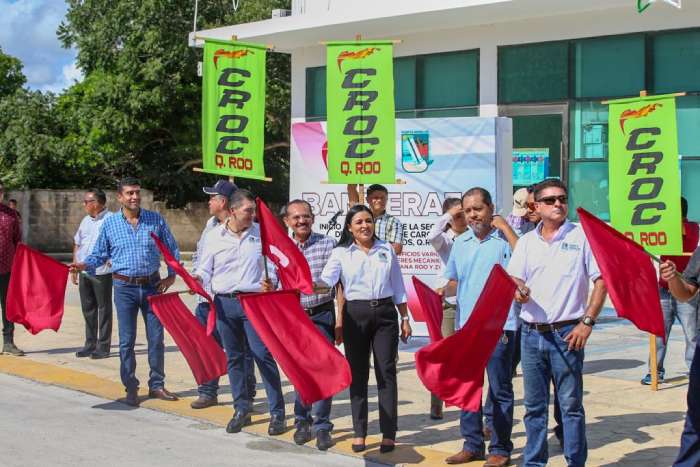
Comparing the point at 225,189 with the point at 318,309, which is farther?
the point at 225,189

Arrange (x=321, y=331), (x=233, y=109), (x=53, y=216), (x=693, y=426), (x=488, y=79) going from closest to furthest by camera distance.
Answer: (x=693, y=426), (x=321, y=331), (x=233, y=109), (x=488, y=79), (x=53, y=216)

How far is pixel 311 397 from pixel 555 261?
2.03 m

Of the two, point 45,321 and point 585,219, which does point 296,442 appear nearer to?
point 585,219

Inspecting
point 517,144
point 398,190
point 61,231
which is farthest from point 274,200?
point 398,190

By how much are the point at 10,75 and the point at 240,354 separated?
54.7 m

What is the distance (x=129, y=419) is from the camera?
356 inches

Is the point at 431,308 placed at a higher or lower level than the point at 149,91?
lower

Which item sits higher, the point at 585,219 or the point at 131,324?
the point at 585,219

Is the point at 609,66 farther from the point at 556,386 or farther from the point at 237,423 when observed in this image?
the point at 556,386

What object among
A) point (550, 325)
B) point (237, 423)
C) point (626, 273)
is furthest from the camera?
point (237, 423)

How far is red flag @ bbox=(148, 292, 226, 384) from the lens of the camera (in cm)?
947

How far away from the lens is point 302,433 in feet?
26.7

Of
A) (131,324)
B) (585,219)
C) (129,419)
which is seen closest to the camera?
(585,219)

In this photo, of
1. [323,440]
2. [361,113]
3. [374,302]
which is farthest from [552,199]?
[361,113]
